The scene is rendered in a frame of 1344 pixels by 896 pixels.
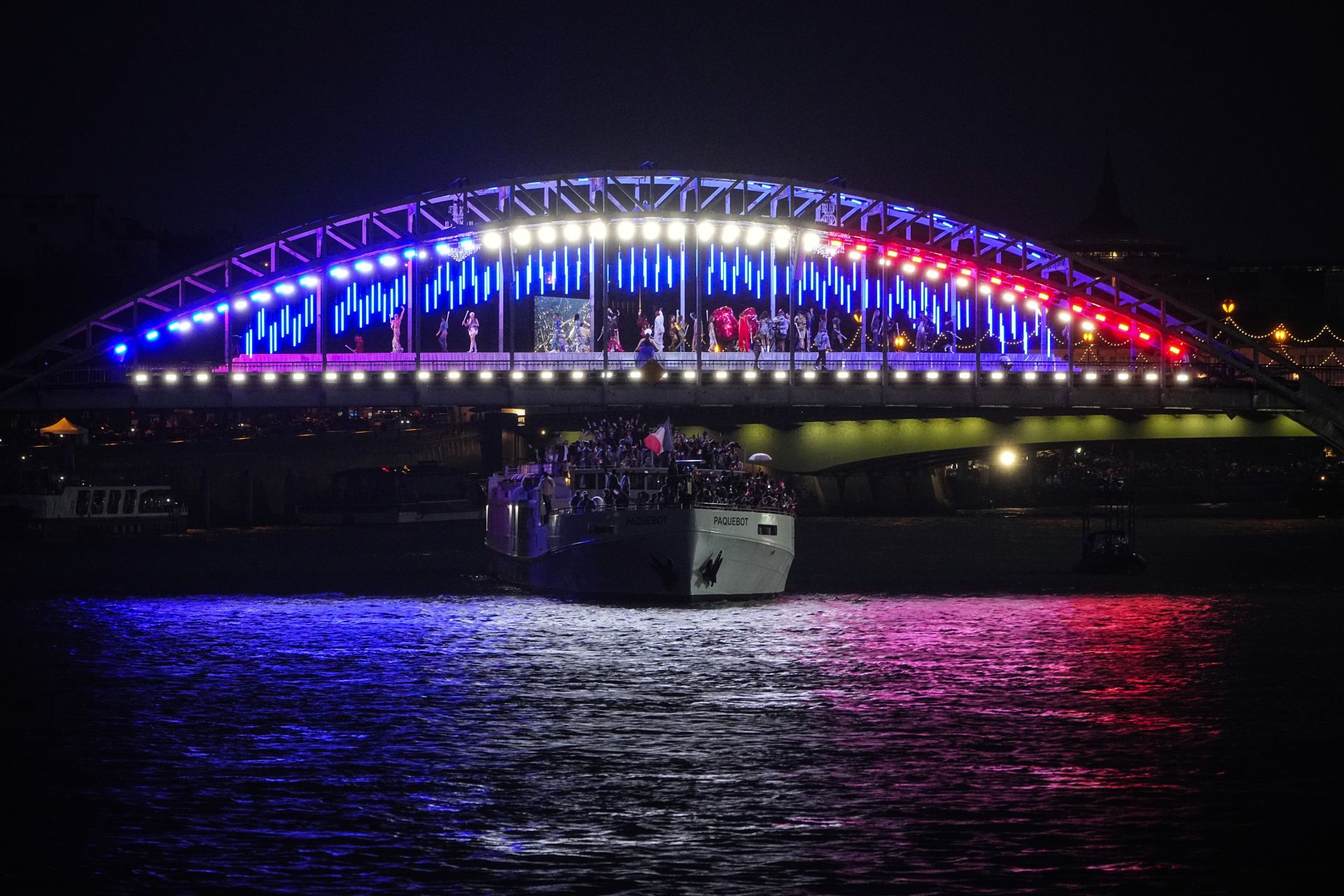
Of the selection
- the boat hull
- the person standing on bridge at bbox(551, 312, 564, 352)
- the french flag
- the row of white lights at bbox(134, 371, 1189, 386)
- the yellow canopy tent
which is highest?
the person standing on bridge at bbox(551, 312, 564, 352)

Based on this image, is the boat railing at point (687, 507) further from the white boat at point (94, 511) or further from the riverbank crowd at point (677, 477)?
the white boat at point (94, 511)

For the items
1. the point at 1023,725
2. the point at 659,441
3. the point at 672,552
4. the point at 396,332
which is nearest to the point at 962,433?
the point at 396,332

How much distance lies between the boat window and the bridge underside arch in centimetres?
2976

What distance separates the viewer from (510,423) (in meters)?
103

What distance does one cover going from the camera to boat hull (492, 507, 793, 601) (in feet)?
157

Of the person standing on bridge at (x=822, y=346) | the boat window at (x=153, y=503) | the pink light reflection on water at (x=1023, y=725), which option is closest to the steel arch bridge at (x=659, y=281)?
the person standing on bridge at (x=822, y=346)

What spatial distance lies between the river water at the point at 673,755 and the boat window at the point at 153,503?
4693 cm

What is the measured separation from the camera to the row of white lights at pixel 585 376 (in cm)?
8956

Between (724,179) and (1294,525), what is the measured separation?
34935 millimetres

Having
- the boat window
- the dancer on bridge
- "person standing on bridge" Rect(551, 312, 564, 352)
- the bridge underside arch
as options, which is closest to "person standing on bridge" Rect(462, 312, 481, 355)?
the dancer on bridge

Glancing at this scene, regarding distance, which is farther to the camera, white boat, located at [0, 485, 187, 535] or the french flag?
white boat, located at [0, 485, 187, 535]

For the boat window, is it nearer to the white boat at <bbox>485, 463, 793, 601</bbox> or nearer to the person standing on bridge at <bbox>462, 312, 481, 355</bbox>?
the person standing on bridge at <bbox>462, 312, 481, 355</bbox>

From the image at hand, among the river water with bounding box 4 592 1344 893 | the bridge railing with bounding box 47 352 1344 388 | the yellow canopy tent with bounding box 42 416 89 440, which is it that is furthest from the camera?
the yellow canopy tent with bounding box 42 416 89 440

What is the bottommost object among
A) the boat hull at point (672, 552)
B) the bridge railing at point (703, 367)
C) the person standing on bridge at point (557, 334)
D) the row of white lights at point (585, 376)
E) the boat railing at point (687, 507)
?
the boat hull at point (672, 552)
